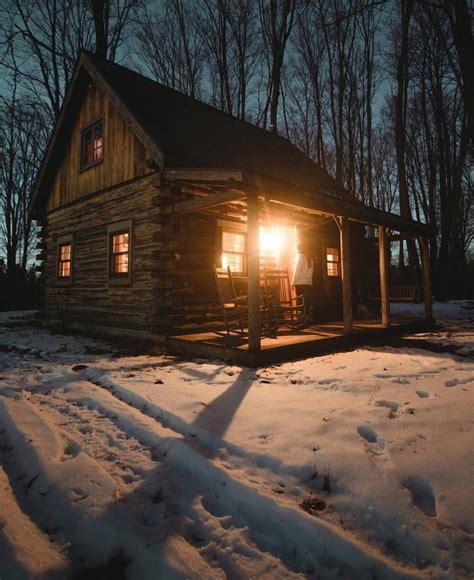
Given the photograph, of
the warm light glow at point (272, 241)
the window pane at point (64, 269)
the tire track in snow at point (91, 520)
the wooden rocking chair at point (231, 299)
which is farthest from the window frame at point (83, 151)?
the tire track in snow at point (91, 520)

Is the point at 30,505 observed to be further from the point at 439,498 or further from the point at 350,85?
the point at 350,85

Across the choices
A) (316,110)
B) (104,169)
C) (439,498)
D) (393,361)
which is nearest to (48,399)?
(439,498)

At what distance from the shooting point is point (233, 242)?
30.1 ft

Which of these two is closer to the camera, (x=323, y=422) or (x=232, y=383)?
(x=323, y=422)

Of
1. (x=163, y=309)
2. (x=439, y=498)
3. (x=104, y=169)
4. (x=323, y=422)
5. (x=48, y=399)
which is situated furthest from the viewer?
(x=104, y=169)

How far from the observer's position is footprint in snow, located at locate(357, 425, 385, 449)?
2.54 meters

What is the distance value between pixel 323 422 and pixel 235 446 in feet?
2.72

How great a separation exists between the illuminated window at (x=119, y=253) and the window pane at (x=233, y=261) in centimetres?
254

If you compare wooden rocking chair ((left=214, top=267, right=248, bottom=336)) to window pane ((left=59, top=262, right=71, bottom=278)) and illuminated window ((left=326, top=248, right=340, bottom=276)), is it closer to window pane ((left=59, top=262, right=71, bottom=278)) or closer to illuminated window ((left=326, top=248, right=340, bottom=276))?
illuminated window ((left=326, top=248, right=340, bottom=276))

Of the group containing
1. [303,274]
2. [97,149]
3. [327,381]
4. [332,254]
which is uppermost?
[97,149]

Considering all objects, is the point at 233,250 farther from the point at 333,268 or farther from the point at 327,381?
the point at 327,381

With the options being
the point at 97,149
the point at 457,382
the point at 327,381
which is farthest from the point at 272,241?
the point at 457,382

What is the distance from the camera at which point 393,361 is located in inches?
201

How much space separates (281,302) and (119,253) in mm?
4547
